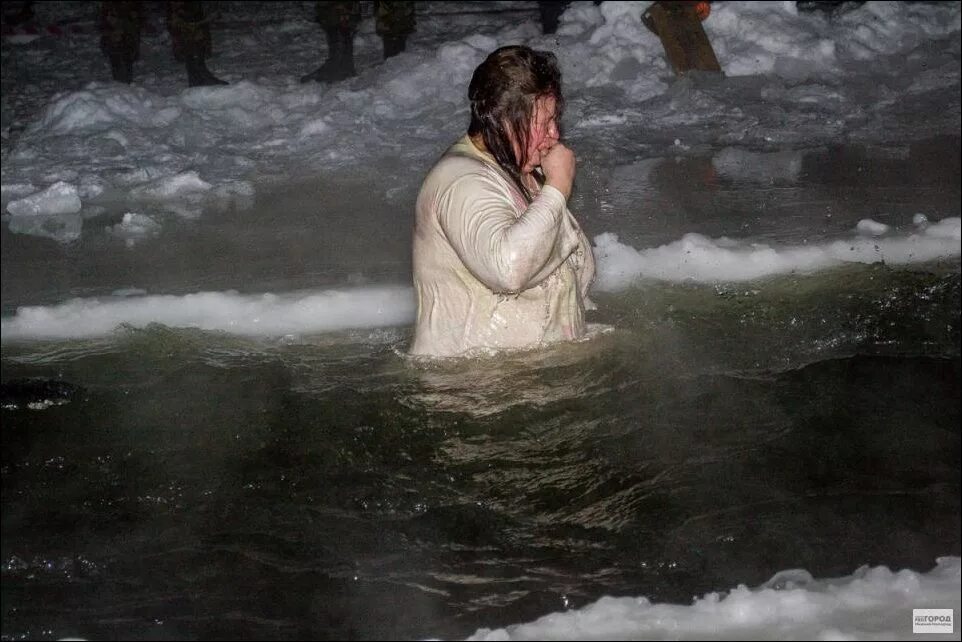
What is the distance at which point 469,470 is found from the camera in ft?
13.9

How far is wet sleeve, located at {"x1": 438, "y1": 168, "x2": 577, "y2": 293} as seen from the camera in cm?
386

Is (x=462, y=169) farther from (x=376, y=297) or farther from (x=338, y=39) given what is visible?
(x=338, y=39)

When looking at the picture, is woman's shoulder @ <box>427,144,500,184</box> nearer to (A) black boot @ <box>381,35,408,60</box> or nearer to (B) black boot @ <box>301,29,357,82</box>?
(B) black boot @ <box>301,29,357,82</box>

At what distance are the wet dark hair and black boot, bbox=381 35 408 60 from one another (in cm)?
876

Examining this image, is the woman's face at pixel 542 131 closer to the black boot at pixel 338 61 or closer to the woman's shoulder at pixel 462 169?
the woman's shoulder at pixel 462 169

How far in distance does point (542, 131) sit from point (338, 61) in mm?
8612

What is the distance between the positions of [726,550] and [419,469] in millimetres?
1277

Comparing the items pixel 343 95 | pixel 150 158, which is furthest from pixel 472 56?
pixel 150 158

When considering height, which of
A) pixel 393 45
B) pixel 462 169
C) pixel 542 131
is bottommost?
pixel 393 45

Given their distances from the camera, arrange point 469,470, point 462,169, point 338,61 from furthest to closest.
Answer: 1. point 338,61
2. point 469,470
3. point 462,169

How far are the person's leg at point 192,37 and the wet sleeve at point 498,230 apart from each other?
8.68m
